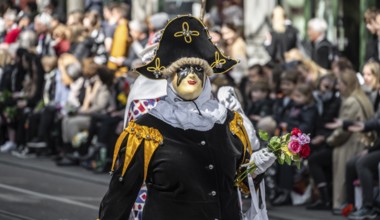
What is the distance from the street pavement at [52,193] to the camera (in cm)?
1432

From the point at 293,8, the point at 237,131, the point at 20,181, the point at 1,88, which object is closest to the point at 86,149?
the point at 20,181

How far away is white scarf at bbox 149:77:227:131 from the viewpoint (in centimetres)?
733

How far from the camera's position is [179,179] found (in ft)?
23.8

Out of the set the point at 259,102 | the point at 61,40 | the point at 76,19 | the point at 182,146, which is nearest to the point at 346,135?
the point at 259,102

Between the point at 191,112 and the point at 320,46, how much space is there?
36.6 feet

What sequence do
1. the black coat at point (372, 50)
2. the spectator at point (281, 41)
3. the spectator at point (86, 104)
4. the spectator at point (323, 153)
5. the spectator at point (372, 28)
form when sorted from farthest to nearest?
the spectator at point (281, 41) < the spectator at point (86, 104) < the black coat at point (372, 50) < the spectator at point (372, 28) < the spectator at point (323, 153)

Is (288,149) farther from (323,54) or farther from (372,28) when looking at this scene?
(323,54)

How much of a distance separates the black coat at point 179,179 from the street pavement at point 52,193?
260 inches

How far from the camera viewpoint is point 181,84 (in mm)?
7367

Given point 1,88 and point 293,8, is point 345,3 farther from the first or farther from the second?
point 1,88

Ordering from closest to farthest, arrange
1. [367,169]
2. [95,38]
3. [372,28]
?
[367,169], [372,28], [95,38]

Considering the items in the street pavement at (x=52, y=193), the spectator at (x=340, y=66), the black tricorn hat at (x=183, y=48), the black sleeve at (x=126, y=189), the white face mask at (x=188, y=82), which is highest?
the black tricorn hat at (x=183, y=48)

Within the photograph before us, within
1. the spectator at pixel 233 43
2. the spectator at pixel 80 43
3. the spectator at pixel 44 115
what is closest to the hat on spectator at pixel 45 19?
the spectator at pixel 80 43

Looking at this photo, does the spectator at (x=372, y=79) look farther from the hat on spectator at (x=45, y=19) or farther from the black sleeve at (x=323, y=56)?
the hat on spectator at (x=45, y=19)
